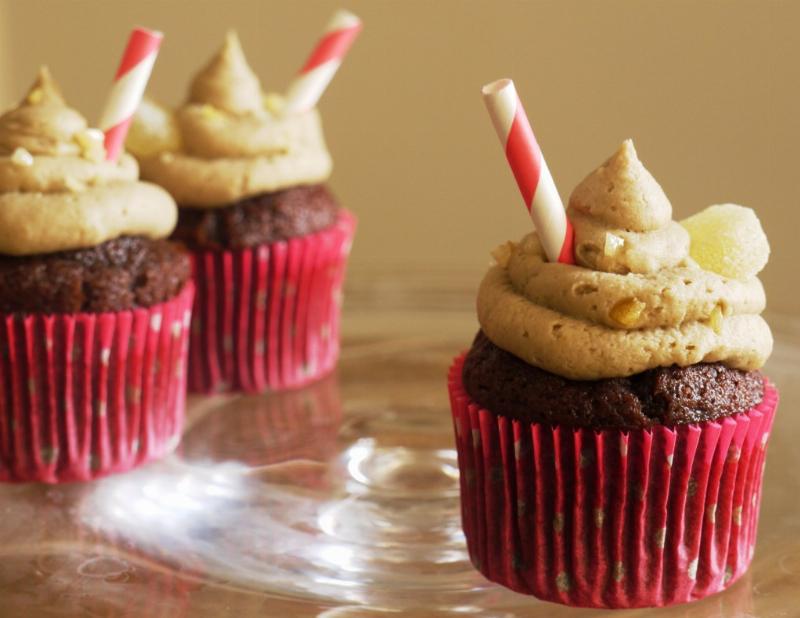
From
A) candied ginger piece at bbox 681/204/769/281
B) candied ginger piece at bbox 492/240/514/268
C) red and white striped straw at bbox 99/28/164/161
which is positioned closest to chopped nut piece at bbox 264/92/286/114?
red and white striped straw at bbox 99/28/164/161

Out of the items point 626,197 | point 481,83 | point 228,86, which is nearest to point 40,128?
point 228,86

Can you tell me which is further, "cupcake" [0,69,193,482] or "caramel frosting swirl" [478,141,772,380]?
"cupcake" [0,69,193,482]

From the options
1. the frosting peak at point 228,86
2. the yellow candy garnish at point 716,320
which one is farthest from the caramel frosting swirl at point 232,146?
the yellow candy garnish at point 716,320

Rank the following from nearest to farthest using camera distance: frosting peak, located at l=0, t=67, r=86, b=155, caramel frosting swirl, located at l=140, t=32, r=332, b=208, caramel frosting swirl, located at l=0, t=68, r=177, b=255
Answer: caramel frosting swirl, located at l=0, t=68, r=177, b=255 → frosting peak, located at l=0, t=67, r=86, b=155 → caramel frosting swirl, located at l=140, t=32, r=332, b=208

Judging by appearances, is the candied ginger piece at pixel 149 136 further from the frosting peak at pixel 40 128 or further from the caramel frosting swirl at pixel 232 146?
the frosting peak at pixel 40 128

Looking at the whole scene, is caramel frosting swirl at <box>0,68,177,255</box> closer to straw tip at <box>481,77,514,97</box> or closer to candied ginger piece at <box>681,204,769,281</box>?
straw tip at <box>481,77,514,97</box>

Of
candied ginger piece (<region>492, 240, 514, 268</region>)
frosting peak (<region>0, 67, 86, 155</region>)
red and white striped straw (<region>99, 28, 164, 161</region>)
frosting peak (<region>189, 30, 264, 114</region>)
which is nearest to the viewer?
candied ginger piece (<region>492, 240, 514, 268</region>)

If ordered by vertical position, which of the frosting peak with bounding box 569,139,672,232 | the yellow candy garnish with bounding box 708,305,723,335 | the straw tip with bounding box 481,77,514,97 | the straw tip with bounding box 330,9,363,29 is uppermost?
the straw tip with bounding box 330,9,363,29

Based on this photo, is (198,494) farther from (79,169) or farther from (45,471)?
(79,169)
